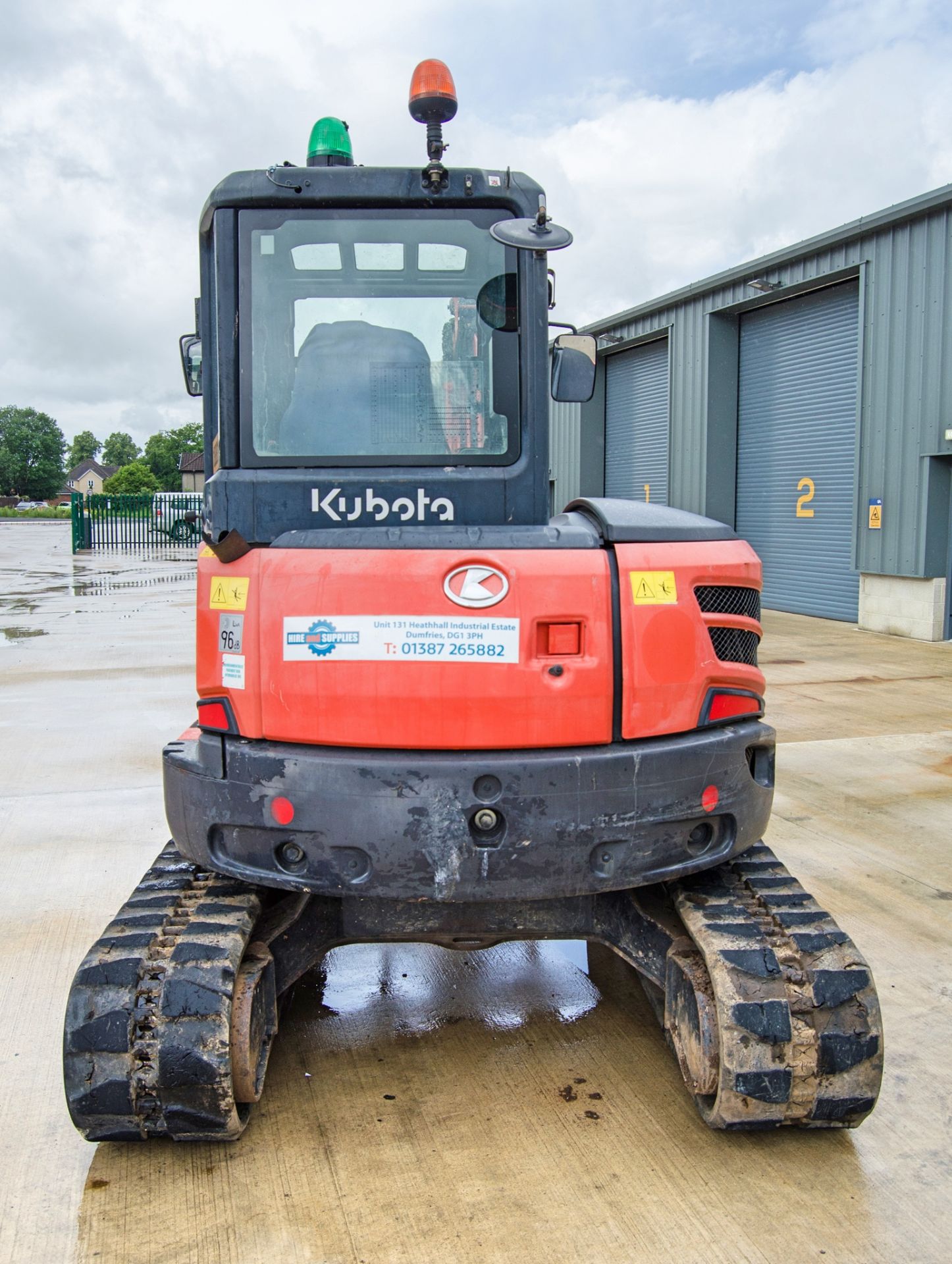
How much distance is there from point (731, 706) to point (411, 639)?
103cm

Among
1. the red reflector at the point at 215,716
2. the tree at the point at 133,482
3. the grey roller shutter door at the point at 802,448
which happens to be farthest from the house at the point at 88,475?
the red reflector at the point at 215,716

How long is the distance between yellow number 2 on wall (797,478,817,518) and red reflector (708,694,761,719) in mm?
14390

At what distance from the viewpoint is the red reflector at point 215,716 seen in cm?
320

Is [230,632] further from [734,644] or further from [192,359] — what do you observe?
[734,644]

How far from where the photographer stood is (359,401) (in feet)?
10.9

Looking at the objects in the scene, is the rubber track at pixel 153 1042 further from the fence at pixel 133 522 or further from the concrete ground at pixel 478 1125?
the fence at pixel 133 522

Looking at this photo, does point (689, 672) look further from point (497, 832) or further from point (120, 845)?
point (120, 845)

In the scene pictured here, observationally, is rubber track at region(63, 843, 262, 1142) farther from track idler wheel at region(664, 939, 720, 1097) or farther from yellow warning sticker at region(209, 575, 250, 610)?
track idler wheel at region(664, 939, 720, 1097)

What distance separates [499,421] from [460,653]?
2.62 feet

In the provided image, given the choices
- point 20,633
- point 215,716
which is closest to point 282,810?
point 215,716

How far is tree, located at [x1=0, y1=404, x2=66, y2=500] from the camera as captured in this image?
13275cm

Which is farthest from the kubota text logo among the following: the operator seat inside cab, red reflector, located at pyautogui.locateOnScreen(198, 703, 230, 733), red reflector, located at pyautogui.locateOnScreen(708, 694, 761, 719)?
red reflector, located at pyautogui.locateOnScreen(708, 694, 761, 719)

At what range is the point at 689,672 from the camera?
3164 millimetres

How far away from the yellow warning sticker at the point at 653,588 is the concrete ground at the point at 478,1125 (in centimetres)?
160
